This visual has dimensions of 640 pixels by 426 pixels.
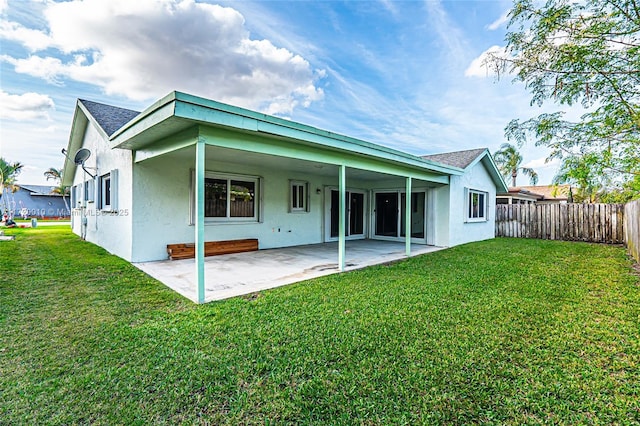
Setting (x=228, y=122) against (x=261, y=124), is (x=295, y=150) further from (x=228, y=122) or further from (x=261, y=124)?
(x=228, y=122)

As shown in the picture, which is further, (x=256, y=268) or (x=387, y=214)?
(x=387, y=214)

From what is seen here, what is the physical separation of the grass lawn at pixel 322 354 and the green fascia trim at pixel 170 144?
2.34 metres

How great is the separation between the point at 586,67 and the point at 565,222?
851 centimetres

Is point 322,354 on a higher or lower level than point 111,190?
lower

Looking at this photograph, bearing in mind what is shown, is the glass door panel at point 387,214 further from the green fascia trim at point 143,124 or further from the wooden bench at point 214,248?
the green fascia trim at point 143,124

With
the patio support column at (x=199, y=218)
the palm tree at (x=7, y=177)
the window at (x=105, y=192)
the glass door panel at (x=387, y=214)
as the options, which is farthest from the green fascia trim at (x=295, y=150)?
the palm tree at (x=7, y=177)

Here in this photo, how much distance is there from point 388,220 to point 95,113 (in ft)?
34.8

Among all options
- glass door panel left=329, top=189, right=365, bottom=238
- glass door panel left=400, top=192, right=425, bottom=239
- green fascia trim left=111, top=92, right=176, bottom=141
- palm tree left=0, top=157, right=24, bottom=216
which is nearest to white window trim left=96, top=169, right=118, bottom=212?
green fascia trim left=111, top=92, right=176, bottom=141

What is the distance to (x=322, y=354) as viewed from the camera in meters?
2.74

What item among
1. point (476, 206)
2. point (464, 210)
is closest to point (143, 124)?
point (464, 210)

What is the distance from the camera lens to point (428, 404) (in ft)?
6.83

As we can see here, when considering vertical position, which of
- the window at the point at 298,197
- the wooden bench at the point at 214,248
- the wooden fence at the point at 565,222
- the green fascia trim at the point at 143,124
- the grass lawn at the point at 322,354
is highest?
the green fascia trim at the point at 143,124

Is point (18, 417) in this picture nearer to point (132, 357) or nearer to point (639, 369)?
point (132, 357)

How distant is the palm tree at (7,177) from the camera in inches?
993
